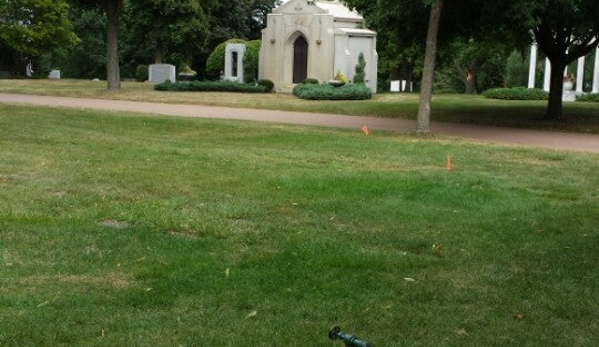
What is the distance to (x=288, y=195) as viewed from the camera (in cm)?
894

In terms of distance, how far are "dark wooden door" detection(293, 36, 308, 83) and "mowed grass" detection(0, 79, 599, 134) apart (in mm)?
6069

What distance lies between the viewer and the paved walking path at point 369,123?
59.6ft

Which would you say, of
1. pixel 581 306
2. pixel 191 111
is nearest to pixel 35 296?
pixel 581 306

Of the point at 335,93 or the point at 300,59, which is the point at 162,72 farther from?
the point at 335,93

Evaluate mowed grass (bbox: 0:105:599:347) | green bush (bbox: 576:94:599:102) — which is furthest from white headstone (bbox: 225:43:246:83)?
mowed grass (bbox: 0:105:599:347)

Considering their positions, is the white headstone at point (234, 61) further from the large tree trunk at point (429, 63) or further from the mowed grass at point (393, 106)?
the large tree trunk at point (429, 63)

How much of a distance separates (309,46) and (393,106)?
12.1 m

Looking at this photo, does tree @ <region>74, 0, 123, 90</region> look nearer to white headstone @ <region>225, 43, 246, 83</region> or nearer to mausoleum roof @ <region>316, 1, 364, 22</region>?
white headstone @ <region>225, 43, 246, 83</region>

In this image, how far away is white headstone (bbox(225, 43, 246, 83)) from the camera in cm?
4291

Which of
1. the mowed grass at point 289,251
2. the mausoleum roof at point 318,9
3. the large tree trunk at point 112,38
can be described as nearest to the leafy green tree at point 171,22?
the mausoleum roof at point 318,9

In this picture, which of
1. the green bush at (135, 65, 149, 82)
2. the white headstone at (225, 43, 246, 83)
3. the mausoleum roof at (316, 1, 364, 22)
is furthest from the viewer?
the green bush at (135, 65, 149, 82)

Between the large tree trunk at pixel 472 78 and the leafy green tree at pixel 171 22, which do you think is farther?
the large tree trunk at pixel 472 78

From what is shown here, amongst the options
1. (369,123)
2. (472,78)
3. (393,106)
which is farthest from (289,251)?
(472,78)

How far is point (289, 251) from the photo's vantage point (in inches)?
245
